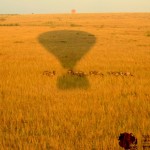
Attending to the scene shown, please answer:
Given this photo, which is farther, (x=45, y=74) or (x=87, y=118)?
(x=45, y=74)

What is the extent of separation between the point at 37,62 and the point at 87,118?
28.4 ft

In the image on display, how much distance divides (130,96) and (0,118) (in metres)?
3.52

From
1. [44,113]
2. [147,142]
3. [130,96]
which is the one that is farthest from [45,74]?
[147,142]

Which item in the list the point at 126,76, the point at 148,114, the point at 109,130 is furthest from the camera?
the point at 126,76

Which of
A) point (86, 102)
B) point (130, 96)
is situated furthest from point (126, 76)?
point (86, 102)

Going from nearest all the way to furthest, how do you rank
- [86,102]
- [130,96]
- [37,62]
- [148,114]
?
[148,114] → [86,102] → [130,96] → [37,62]

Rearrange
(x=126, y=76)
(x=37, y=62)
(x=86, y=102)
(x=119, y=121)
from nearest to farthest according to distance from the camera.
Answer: (x=119, y=121), (x=86, y=102), (x=126, y=76), (x=37, y=62)

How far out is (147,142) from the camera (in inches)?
211

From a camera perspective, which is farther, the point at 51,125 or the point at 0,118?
the point at 0,118

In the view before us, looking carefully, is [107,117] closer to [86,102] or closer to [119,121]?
[119,121]

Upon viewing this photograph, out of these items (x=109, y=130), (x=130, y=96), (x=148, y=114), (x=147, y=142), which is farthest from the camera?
(x=130, y=96)

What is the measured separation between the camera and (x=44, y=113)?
7066 millimetres

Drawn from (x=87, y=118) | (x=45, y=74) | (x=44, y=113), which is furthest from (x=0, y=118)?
(x=45, y=74)

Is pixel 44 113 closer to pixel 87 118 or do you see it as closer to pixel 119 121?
pixel 87 118
